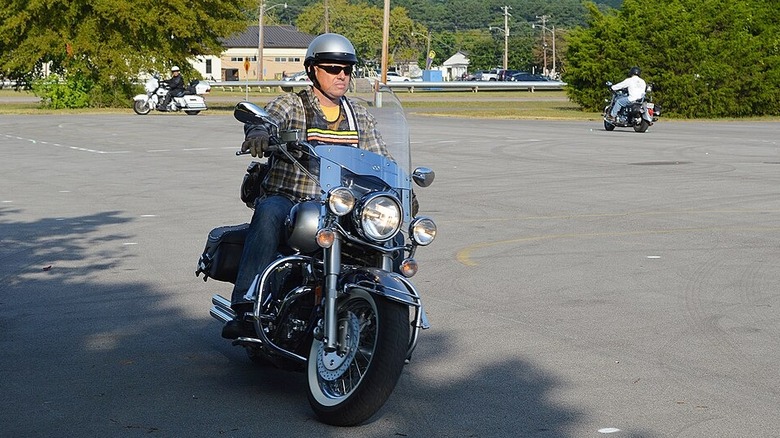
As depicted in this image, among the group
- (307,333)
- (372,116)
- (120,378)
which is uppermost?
(372,116)

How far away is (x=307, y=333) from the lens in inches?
224

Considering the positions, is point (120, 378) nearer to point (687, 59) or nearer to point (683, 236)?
point (683, 236)

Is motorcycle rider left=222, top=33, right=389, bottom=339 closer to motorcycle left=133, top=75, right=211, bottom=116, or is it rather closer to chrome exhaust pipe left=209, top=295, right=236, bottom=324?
chrome exhaust pipe left=209, top=295, right=236, bottom=324

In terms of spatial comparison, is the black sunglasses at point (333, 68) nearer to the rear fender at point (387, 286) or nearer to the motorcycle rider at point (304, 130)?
the motorcycle rider at point (304, 130)

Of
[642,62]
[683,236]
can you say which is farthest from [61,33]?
[683,236]

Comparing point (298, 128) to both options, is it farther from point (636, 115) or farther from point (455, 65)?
point (455, 65)

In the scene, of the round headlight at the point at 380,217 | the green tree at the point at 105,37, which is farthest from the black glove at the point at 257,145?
the green tree at the point at 105,37

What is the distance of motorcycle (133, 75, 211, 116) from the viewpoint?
140 ft

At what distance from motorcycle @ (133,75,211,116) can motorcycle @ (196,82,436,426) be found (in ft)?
122

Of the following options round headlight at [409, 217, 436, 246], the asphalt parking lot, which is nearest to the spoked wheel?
the asphalt parking lot

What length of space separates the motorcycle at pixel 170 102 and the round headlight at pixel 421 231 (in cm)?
3767

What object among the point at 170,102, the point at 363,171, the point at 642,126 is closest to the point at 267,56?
the point at 170,102

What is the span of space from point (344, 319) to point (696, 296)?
3967 millimetres

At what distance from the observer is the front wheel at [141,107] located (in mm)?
42531
